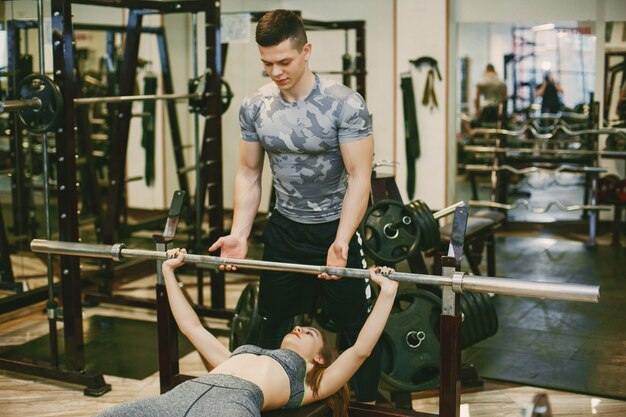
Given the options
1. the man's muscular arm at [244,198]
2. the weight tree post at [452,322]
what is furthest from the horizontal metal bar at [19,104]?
the weight tree post at [452,322]

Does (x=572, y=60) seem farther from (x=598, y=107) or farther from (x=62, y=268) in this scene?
(x=62, y=268)

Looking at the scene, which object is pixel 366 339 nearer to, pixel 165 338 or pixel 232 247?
pixel 232 247

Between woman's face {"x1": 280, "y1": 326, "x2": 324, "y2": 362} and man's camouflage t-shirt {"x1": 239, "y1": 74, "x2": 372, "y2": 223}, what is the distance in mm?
365

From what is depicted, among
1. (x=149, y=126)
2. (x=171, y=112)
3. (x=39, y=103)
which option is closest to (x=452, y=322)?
(x=39, y=103)

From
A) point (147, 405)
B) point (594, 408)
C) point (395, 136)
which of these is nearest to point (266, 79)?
point (395, 136)

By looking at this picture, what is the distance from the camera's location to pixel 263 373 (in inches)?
97.8

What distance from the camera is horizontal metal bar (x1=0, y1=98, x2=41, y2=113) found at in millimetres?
3401

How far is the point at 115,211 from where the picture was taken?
5195mm

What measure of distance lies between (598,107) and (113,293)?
12.2ft

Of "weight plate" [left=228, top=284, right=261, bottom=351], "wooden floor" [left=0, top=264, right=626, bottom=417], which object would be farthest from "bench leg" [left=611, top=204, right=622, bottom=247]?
"weight plate" [left=228, top=284, right=261, bottom=351]

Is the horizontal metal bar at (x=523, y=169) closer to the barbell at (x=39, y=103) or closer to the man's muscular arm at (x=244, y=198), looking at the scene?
the barbell at (x=39, y=103)

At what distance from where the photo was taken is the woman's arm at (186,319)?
2.63 meters

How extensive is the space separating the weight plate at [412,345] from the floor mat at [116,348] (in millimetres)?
1196

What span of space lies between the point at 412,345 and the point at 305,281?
64 centimetres
